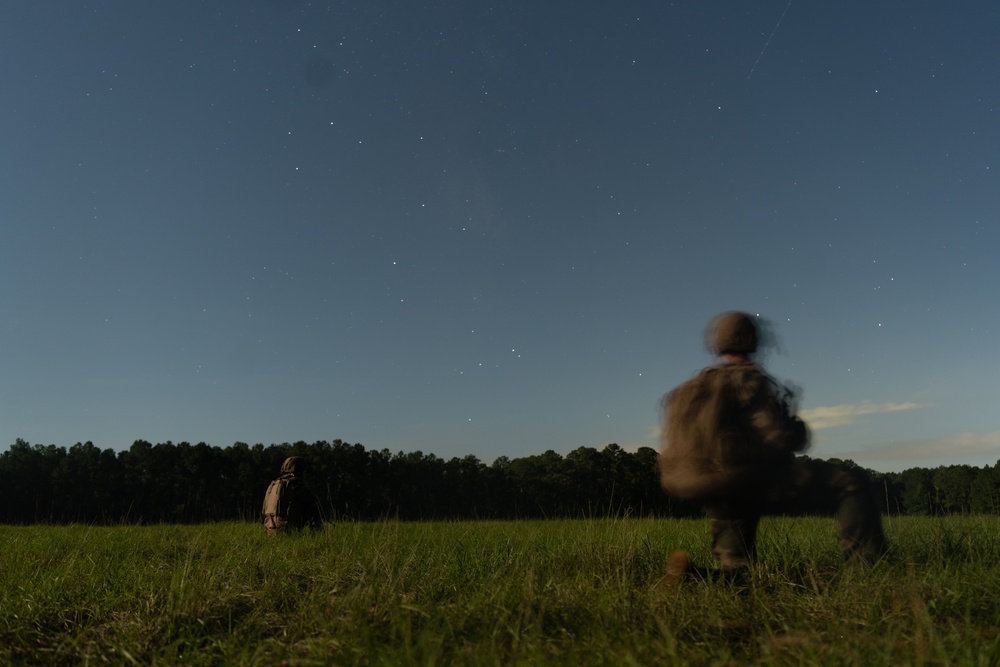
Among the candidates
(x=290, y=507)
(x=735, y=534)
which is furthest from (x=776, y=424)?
(x=290, y=507)

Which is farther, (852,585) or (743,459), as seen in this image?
(743,459)

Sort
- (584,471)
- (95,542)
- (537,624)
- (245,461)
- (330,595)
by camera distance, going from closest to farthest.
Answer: (537,624), (330,595), (95,542), (584,471), (245,461)

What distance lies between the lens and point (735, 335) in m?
4.16

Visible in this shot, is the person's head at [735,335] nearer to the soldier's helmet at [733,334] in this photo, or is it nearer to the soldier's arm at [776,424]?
the soldier's helmet at [733,334]

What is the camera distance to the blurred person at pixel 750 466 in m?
3.81

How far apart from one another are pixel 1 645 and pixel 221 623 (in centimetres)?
107

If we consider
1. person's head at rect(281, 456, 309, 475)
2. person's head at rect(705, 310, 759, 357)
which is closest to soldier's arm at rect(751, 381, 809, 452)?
person's head at rect(705, 310, 759, 357)

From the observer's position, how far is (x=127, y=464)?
164ft

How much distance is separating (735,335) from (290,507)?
7.12 metres

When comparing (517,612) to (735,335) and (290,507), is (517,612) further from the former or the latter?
(290,507)

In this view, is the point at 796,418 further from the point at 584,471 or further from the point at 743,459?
the point at 584,471

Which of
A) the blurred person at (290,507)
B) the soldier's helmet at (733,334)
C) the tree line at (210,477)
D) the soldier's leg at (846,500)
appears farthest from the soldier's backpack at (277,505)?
the tree line at (210,477)

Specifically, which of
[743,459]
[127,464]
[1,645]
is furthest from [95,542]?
[127,464]

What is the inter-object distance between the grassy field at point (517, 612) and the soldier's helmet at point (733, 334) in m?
1.37
